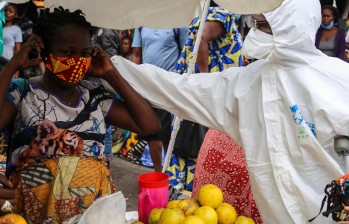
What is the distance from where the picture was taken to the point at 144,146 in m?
5.91

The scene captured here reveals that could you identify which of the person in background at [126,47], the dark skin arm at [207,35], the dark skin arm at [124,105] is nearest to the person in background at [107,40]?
the person in background at [126,47]

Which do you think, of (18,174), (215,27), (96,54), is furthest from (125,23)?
(215,27)

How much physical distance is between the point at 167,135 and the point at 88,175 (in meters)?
2.84

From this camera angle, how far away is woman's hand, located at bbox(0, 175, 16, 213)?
6.02ft

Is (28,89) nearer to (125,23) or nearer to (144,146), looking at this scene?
(125,23)

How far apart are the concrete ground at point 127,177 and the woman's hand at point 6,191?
2.74 m

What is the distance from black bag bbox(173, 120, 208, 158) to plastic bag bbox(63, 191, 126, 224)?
2.16 m

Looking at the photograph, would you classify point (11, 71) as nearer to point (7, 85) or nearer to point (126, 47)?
point (7, 85)

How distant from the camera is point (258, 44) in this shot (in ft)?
7.36

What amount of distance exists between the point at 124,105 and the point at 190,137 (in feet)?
6.18

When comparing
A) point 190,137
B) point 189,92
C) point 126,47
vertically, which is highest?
point 189,92

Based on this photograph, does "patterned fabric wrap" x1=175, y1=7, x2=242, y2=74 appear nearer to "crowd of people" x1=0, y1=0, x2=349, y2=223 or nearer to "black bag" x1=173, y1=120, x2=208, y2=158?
"black bag" x1=173, y1=120, x2=208, y2=158

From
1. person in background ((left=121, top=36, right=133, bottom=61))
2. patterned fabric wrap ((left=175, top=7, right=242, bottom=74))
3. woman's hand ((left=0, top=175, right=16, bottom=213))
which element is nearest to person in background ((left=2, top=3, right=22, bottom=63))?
person in background ((left=121, top=36, right=133, bottom=61))

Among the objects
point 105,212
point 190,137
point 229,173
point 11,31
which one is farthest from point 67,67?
point 11,31
